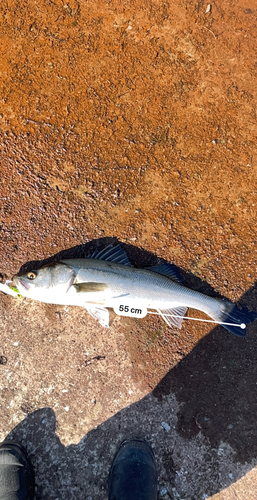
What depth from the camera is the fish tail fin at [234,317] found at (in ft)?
12.3

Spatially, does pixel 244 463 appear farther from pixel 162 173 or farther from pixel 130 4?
pixel 130 4

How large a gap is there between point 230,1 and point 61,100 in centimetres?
258

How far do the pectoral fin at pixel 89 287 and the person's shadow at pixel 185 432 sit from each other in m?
1.43

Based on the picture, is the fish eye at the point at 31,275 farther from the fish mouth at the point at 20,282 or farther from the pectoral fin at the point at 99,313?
the pectoral fin at the point at 99,313

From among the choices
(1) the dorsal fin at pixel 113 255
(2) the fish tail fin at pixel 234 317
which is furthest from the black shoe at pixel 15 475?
(2) the fish tail fin at pixel 234 317

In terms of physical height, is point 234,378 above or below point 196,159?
below

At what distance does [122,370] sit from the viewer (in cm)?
384

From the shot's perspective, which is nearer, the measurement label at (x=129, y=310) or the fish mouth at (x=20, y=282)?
the fish mouth at (x=20, y=282)

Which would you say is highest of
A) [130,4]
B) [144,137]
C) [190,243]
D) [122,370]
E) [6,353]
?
[130,4]

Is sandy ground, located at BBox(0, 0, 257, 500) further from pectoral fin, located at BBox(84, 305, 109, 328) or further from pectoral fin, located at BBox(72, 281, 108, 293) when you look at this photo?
pectoral fin, located at BBox(72, 281, 108, 293)

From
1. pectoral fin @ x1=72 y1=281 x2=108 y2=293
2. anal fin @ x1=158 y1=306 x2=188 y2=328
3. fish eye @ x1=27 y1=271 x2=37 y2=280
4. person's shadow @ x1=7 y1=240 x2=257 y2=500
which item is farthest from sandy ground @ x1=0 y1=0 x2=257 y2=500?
pectoral fin @ x1=72 y1=281 x2=108 y2=293

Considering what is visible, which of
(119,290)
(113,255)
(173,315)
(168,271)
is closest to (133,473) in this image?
(173,315)

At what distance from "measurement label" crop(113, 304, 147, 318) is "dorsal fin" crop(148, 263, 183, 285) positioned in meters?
0.51

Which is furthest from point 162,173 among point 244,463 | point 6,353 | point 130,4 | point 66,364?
point 244,463
